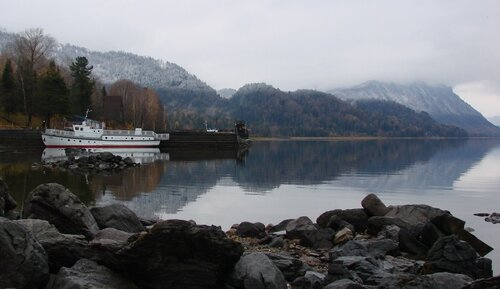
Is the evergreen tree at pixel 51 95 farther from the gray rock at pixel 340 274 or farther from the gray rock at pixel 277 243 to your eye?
the gray rock at pixel 340 274

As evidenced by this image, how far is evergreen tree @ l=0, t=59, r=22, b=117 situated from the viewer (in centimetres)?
9631

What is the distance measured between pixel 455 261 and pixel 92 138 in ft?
284

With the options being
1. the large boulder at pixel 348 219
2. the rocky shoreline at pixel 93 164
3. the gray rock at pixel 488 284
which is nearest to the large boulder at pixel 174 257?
the gray rock at pixel 488 284

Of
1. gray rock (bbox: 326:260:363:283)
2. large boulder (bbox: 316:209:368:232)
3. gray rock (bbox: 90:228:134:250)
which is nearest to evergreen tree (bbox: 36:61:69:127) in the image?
large boulder (bbox: 316:209:368:232)

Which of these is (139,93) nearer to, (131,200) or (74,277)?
(131,200)

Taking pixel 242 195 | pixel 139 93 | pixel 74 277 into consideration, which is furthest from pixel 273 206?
pixel 139 93

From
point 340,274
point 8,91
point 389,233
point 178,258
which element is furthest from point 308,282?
point 8,91

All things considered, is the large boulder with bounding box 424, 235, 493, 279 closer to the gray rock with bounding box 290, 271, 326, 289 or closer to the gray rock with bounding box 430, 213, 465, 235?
the gray rock with bounding box 290, 271, 326, 289

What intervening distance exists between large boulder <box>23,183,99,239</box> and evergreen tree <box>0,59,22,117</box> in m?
90.8

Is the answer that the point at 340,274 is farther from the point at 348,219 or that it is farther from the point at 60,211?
the point at 348,219

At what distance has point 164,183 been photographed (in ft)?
134

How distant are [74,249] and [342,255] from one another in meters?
8.29

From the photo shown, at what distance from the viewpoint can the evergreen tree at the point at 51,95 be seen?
318ft

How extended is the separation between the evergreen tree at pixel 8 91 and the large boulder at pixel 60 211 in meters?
90.8
